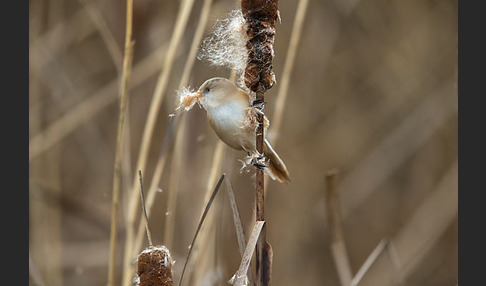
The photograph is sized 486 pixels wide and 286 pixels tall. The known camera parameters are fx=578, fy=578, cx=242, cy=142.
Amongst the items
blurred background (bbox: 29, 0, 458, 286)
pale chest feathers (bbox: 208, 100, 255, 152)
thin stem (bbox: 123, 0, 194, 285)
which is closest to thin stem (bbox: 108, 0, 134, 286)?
thin stem (bbox: 123, 0, 194, 285)

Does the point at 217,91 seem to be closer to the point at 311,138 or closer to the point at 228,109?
the point at 228,109

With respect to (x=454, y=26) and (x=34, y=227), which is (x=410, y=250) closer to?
(x=454, y=26)

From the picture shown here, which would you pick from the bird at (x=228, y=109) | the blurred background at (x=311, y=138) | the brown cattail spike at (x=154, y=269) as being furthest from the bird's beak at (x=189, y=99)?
the blurred background at (x=311, y=138)

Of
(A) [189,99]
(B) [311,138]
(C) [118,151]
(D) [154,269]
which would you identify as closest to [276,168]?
(A) [189,99]

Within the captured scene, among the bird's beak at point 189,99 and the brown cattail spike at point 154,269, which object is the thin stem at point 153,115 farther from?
the brown cattail spike at point 154,269

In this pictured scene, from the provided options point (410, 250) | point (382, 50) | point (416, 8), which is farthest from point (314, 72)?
point (410, 250)

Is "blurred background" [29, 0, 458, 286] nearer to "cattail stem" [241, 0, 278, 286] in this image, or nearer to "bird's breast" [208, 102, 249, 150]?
"bird's breast" [208, 102, 249, 150]
